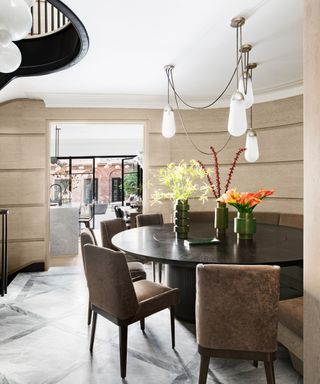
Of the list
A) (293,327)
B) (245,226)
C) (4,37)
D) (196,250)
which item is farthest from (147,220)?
(4,37)

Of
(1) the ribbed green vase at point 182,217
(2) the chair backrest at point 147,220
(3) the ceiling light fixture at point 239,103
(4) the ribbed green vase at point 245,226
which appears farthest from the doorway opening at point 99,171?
(4) the ribbed green vase at point 245,226

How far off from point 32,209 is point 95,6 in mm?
3027

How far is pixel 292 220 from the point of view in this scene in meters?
3.54

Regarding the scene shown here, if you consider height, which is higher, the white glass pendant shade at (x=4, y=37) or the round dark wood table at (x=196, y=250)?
the white glass pendant shade at (x=4, y=37)

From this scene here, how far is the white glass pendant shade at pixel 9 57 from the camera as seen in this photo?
1.12 metres

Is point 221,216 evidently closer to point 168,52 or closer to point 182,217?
point 182,217

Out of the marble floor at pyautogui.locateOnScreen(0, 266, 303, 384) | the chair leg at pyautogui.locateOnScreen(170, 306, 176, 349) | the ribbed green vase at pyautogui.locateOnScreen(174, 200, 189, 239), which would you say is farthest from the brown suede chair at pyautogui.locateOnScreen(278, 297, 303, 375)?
the ribbed green vase at pyautogui.locateOnScreen(174, 200, 189, 239)

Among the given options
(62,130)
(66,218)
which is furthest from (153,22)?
(62,130)

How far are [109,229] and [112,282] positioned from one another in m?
1.38

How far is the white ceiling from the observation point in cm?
224

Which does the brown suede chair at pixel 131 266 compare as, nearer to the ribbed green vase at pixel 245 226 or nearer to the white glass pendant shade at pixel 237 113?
the ribbed green vase at pixel 245 226

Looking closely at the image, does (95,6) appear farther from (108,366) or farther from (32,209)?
(32,209)

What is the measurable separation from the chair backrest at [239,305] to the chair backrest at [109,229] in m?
1.77

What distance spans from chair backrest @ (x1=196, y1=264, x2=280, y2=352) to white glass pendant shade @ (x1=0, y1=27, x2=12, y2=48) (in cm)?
125
